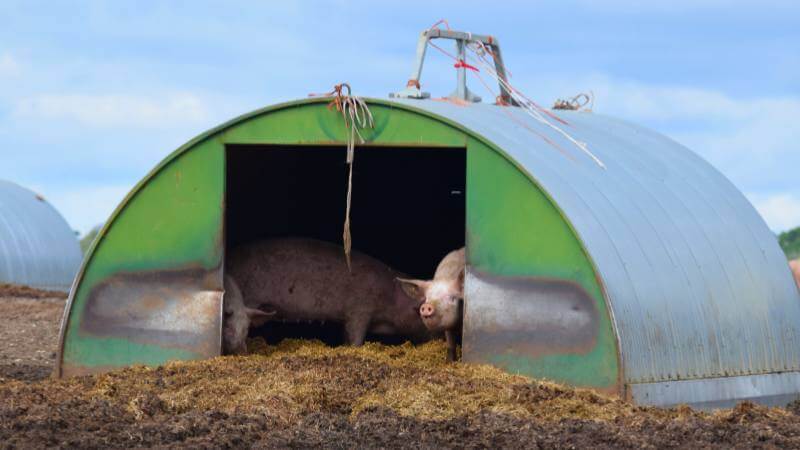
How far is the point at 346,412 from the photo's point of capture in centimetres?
915

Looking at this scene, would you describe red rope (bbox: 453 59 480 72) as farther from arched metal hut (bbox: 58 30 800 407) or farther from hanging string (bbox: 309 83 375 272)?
hanging string (bbox: 309 83 375 272)

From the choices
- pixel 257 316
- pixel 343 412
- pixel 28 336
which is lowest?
pixel 28 336

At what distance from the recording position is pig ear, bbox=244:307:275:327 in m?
12.0

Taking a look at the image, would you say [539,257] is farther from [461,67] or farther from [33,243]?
[33,243]

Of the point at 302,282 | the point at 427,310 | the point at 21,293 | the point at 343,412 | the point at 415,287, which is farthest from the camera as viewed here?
the point at 21,293

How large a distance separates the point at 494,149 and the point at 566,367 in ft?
5.83

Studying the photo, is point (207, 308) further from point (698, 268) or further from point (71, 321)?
point (698, 268)

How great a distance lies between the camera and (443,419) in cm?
880

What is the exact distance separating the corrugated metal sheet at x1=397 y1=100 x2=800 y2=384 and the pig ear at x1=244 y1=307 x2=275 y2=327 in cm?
223

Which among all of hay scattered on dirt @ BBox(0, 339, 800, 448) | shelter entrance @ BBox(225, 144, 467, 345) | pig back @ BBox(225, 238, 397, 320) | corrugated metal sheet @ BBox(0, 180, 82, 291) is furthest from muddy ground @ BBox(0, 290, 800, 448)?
corrugated metal sheet @ BBox(0, 180, 82, 291)

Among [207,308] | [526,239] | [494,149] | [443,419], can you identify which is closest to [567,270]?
[526,239]

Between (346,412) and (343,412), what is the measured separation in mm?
19

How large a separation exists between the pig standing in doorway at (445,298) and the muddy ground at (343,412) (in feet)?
1.39

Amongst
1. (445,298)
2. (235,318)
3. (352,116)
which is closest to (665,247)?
(445,298)
